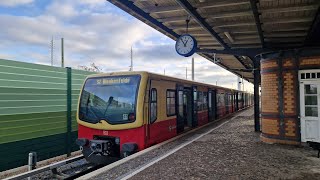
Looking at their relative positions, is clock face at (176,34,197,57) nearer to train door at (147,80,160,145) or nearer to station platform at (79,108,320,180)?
train door at (147,80,160,145)

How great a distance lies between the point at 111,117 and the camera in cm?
820

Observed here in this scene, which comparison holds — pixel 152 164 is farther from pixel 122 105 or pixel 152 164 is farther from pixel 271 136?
pixel 271 136

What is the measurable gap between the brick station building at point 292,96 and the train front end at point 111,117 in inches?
166

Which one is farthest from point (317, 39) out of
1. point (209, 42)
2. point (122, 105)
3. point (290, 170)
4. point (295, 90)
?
point (122, 105)

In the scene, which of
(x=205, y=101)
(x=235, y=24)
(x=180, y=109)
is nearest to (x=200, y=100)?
(x=205, y=101)

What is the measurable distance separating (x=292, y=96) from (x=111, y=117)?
5.44m

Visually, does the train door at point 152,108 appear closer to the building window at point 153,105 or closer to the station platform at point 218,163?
the building window at point 153,105

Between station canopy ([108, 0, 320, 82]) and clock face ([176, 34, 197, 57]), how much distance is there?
0.50 meters

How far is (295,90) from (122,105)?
16.9 ft

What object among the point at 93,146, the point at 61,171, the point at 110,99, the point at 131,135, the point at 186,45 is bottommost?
the point at 61,171

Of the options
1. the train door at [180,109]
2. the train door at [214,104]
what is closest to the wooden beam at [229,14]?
the train door at [180,109]

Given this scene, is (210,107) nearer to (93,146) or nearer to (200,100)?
(200,100)

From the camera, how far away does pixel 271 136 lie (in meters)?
9.24

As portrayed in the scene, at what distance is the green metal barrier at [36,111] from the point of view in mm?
7949
